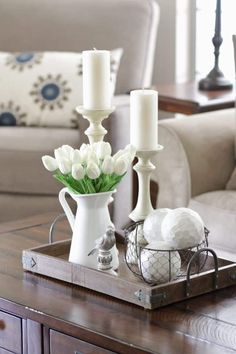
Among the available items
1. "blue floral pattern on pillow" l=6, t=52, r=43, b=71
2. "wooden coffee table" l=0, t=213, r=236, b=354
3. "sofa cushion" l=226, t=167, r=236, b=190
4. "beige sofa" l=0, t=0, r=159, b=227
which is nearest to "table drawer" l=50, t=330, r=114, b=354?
"wooden coffee table" l=0, t=213, r=236, b=354

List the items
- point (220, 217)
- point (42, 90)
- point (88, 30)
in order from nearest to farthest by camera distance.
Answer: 1. point (220, 217)
2. point (42, 90)
3. point (88, 30)

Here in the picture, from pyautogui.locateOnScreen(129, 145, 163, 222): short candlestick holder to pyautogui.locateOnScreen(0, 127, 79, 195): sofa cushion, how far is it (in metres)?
1.42

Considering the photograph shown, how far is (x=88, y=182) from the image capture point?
1.80 metres

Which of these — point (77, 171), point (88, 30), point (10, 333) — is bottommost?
point (10, 333)

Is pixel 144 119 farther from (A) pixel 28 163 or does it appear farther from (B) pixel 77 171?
(A) pixel 28 163

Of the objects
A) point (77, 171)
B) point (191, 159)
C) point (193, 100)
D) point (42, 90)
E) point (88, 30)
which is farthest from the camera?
point (88, 30)

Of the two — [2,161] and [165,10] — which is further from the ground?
[165,10]

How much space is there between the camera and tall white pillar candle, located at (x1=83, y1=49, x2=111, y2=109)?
1.90m

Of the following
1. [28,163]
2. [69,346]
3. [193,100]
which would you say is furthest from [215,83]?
[69,346]

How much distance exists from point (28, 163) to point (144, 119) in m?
1.51

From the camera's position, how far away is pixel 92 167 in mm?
1766

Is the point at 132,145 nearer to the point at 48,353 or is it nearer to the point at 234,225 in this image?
the point at 48,353

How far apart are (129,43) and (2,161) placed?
85 cm

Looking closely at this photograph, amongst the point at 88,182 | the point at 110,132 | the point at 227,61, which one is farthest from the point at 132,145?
the point at 227,61
